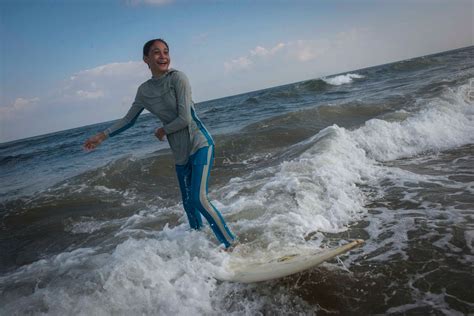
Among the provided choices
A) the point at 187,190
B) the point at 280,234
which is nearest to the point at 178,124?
the point at 187,190

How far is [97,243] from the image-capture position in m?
5.22

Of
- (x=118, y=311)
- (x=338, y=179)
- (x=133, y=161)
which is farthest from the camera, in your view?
(x=133, y=161)

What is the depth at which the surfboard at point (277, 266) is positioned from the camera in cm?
295

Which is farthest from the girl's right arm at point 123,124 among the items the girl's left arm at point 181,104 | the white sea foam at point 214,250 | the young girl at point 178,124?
the white sea foam at point 214,250

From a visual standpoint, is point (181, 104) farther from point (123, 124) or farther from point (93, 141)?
point (93, 141)

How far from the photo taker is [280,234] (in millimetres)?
4172

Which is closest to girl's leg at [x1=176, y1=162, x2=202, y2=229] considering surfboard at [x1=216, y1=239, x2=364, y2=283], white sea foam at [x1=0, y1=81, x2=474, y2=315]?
white sea foam at [x1=0, y1=81, x2=474, y2=315]

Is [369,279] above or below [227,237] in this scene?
below

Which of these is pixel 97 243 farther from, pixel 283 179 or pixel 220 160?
pixel 220 160

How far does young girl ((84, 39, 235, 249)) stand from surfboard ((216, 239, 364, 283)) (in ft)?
1.83

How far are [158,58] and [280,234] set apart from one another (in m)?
2.52

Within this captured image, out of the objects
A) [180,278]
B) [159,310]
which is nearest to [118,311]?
[159,310]

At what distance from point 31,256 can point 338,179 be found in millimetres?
5296

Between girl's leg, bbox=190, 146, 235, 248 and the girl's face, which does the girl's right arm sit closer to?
the girl's face
